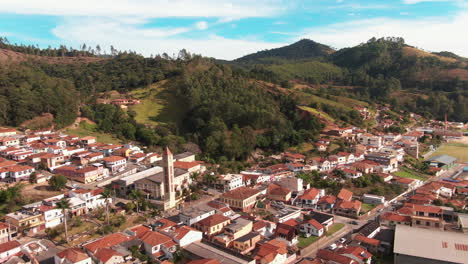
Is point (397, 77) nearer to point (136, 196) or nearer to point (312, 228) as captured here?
point (312, 228)

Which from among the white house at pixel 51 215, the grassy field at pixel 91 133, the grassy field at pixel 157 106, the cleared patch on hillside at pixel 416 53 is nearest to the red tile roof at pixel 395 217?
the white house at pixel 51 215

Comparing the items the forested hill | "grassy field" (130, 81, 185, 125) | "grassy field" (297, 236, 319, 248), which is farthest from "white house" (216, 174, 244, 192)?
the forested hill

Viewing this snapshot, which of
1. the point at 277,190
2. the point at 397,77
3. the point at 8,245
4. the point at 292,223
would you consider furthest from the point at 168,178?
the point at 397,77

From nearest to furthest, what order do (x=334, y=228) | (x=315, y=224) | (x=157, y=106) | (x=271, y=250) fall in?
(x=271, y=250), (x=315, y=224), (x=334, y=228), (x=157, y=106)

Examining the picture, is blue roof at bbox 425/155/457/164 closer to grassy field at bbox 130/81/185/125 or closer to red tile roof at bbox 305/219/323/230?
red tile roof at bbox 305/219/323/230

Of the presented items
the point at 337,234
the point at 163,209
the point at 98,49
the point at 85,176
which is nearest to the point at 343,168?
the point at 337,234

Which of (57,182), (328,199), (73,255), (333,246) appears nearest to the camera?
(73,255)
